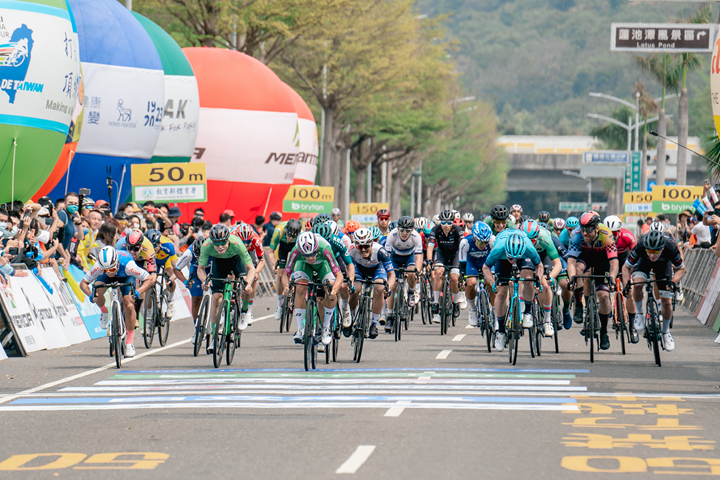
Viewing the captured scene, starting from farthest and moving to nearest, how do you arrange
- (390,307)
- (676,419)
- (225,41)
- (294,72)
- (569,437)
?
(294,72) → (225,41) → (390,307) → (676,419) → (569,437)

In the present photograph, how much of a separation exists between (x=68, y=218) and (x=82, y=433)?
34.5 ft

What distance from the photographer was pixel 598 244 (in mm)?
14812

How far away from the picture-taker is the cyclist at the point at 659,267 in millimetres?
13570

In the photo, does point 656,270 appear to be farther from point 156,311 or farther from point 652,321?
point 156,311

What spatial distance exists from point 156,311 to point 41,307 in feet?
5.28

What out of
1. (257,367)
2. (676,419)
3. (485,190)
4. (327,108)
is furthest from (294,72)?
(485,190)

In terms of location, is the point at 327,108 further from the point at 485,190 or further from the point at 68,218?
the point at 485,190

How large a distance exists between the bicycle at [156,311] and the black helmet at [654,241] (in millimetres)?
6696

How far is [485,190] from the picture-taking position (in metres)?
126

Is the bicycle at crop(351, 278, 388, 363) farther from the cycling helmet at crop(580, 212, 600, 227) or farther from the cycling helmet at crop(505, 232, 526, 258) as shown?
the cycling helmet at crop(580, 212, 600, 227)

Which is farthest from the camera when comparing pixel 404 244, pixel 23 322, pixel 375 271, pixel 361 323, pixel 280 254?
pixel 280 254

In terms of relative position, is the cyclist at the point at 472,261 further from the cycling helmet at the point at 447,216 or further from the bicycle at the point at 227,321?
the bicycle at the point at 227,321

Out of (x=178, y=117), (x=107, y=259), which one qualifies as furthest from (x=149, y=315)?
(x=178, y=117)

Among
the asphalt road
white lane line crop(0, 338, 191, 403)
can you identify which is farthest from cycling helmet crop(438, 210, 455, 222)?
white lane line crop(0, 338, 191, 403)
